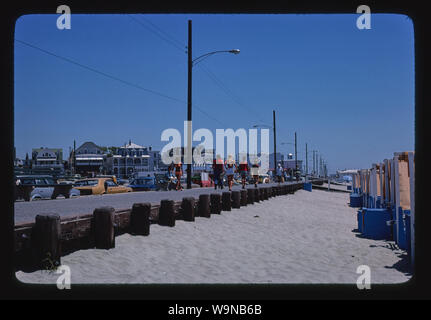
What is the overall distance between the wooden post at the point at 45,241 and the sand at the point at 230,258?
0.20 metres

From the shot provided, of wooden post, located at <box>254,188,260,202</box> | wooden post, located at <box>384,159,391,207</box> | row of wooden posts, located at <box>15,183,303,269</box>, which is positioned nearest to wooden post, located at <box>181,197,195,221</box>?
row of wooden posts, located at <box>15,183,303,269</box>

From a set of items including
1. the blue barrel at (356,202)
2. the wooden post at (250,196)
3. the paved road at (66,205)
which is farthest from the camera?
the blue barrel at (356,202)

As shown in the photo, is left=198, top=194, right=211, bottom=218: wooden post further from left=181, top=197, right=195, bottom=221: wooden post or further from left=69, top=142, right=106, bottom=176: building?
left=69, top=142, right=106, bottom=176: building

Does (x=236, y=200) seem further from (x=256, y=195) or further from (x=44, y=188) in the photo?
(x=44, y=188)

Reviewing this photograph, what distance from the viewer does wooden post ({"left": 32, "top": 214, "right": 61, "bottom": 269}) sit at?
6590 millimetres

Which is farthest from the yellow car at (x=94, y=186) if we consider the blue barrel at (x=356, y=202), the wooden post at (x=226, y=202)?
the blue barrel at (x=356, y=202)

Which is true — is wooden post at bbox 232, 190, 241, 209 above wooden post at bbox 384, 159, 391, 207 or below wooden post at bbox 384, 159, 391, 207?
below

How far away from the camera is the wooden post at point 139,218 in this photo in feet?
32.3

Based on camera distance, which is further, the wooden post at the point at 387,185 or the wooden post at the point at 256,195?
the wooden post at the point at 256,195

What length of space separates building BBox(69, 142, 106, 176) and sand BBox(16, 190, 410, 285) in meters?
120

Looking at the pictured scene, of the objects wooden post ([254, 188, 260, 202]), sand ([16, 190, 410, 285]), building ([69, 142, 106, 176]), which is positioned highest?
building ([69, 142, 106, 176])

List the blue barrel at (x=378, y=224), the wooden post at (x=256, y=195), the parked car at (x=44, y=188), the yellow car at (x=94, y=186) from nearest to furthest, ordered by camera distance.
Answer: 1. the blue barrel at (x=378, y=224)
2. the wooden post at (x=256, y=195)
3. the parked car at (x=44, y=188)
4. the yellow car at (x=94, y=186)

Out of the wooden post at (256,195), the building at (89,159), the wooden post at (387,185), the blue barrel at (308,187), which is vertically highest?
the building at (89,159)

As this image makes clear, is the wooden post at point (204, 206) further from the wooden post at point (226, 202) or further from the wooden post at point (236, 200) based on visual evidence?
the wooden post at point (236, 200)
